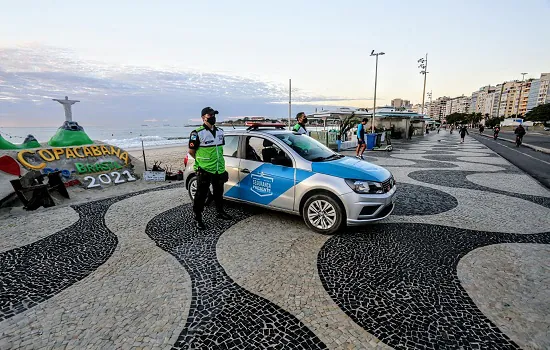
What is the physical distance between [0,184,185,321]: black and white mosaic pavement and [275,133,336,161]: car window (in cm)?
321

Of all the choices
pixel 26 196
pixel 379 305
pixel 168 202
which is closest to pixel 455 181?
pixel 379 305

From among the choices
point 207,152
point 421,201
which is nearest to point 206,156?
point 207,152

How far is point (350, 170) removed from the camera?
4434 mm

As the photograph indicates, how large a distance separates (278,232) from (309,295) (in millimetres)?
1738

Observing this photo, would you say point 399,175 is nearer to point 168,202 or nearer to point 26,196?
point 168,202

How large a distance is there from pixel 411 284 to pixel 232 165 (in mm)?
3525

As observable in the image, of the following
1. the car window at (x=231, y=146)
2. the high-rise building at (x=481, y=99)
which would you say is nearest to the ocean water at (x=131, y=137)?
the car window at (x=231, y=146)

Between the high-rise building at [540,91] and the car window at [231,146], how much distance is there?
174857 millimetres

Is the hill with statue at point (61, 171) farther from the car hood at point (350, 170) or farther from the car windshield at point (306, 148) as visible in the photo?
the car hood at point (350, 170)

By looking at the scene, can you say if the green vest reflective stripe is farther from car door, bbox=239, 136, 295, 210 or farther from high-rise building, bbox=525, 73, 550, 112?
high-rise building, bbox=525, 73, 550, 112

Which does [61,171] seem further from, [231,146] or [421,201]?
[421,201]

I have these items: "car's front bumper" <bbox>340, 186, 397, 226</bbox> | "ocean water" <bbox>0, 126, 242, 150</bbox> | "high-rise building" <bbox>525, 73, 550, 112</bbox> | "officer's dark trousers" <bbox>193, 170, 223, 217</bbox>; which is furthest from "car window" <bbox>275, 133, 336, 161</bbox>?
"high-rise building" <bbox>525, 73, 550, 112</bbox>

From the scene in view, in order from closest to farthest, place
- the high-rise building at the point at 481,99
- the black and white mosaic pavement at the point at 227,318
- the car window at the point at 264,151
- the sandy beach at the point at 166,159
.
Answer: the black and white mosaic pavement at the point at 227,318 < the car window at the point at 264,151 < the sandy beach at the point at 166,159 < the high-rise building at the point at 481,99

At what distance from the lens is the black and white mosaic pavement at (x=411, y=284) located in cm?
241
